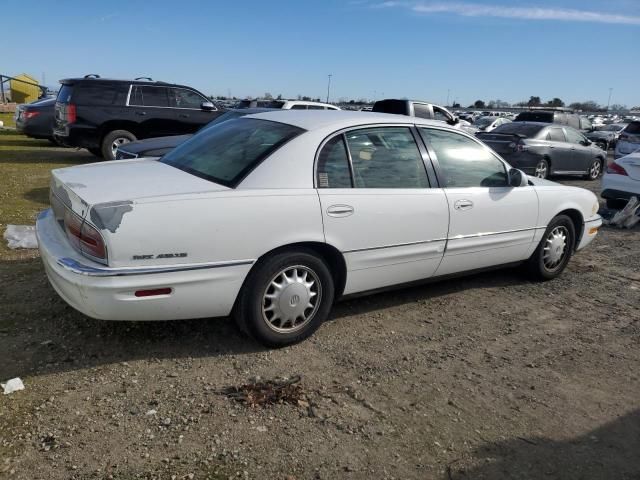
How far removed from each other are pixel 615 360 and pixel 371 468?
91.9 inches

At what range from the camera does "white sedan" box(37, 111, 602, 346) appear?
3.12 meters

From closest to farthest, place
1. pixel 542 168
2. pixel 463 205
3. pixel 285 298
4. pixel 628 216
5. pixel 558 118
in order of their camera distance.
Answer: pixel 285 298 → pixel 463 205 → pixel 628 216 → pixel 542 168 → pixel 558 118

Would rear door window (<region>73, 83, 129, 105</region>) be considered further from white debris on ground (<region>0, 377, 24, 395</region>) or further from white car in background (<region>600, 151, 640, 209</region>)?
white car in background (<region>600, 151, 640, 209</region>)

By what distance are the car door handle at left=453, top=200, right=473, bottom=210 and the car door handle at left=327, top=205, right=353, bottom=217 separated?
42.5 inches

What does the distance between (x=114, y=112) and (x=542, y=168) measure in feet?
31.2

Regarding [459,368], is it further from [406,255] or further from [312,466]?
[312,466]

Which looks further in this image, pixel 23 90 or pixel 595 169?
pixel 23 90

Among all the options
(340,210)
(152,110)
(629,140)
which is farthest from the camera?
(629,140)

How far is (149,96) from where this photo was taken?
38.3ft

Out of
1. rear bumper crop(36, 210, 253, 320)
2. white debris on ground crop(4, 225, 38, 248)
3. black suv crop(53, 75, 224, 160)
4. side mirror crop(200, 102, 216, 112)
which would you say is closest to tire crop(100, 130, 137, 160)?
black suv crop(53, 75, 224, 160)

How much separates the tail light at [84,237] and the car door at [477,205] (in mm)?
2595

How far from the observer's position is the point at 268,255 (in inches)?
137

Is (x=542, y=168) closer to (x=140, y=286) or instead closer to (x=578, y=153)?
(x=578, y=153)

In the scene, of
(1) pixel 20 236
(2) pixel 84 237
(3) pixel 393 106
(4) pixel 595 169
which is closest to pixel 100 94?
(1) pixel 20 236
